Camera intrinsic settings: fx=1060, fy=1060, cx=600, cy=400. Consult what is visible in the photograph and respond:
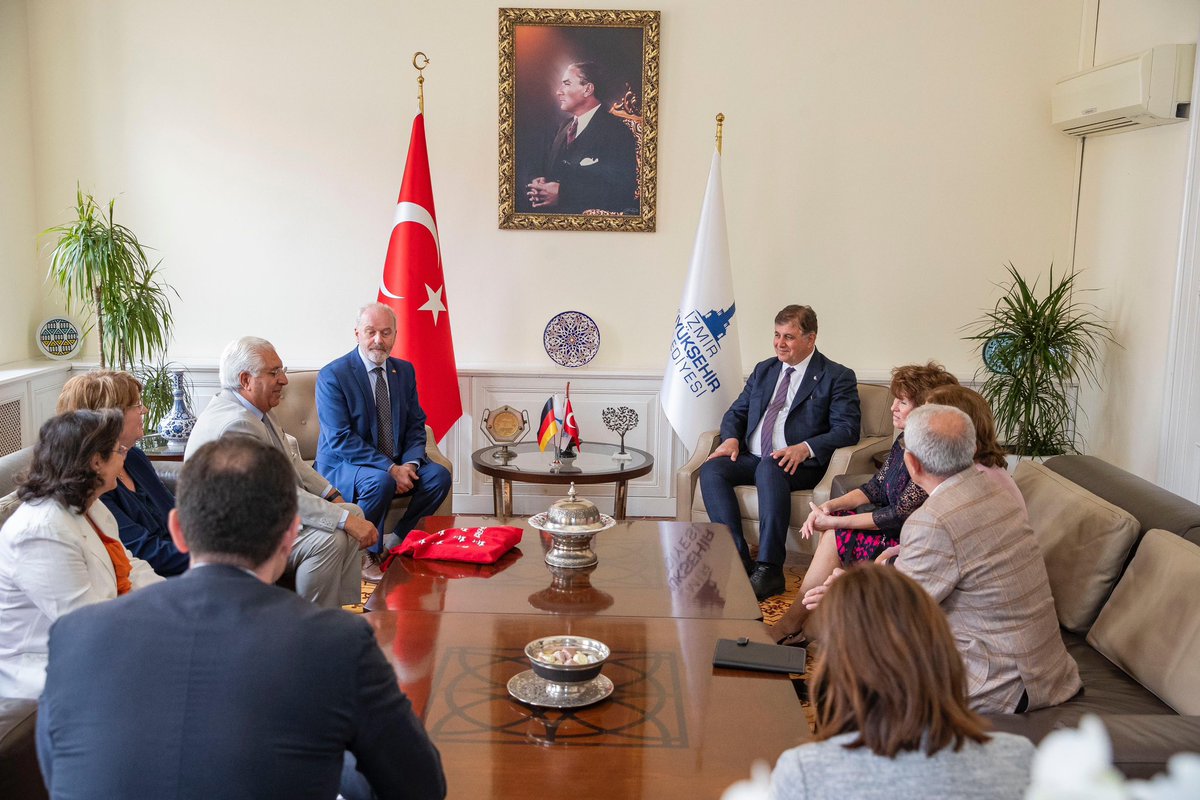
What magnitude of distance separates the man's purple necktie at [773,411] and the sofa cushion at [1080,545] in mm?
1651

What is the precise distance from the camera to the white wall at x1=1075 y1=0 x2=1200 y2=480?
478cm

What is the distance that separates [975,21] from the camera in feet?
18.5

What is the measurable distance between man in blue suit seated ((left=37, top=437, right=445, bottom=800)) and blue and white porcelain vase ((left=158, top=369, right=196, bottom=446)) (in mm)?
3682

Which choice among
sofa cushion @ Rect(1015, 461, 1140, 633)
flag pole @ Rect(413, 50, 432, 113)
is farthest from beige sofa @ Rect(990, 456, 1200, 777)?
flag pole @ Rect(413, 50, 432, 113)

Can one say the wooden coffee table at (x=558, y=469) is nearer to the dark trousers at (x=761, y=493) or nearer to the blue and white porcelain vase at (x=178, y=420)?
the dark trousers at (x=761, y=493)

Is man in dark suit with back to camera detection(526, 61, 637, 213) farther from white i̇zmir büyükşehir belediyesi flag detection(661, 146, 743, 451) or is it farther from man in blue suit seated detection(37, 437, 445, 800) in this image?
man in blue suit seated detection(37, 437, 445, 800)

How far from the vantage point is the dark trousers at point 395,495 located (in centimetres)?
438

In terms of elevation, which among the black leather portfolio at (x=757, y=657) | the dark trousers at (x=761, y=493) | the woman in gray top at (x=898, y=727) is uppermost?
the woman in gray top at (x=898, y=727)

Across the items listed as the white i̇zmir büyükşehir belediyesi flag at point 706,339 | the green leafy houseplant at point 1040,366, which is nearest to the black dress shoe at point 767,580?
the white i̇zmir büyükşehir belediyesi flag at point 706,339

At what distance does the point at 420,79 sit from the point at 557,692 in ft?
12.7

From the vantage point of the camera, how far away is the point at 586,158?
5.71m

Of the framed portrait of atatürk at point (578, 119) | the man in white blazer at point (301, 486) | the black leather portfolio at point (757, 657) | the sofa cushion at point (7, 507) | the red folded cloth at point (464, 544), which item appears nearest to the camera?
the black leather portfolio at point (757, 657)

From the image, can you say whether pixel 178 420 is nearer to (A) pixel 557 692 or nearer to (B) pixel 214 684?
(A) pixel 557 692

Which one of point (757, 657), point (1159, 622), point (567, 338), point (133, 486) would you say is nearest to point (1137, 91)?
point (1159, 622)
